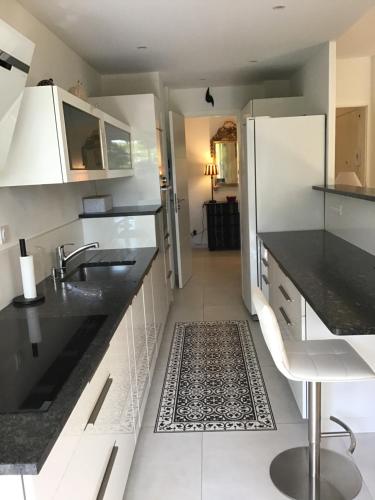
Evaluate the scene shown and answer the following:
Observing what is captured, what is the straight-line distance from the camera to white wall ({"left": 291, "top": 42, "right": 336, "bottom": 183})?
3.67 meters

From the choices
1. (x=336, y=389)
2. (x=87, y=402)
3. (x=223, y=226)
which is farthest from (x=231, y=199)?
(x=87, y=402)

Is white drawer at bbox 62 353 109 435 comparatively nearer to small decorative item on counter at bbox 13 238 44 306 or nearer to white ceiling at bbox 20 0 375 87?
small decorative item on counter at bbox 13 238 44 306

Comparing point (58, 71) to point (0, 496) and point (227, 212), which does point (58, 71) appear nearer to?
point (0, 496)

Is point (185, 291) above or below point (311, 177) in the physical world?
below

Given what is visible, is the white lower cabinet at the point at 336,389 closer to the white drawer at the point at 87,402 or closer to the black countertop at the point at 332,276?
the black countertop at the point at 332,276

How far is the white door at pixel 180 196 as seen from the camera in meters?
4.91

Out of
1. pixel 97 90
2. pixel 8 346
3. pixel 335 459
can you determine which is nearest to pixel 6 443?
pixel 8 346

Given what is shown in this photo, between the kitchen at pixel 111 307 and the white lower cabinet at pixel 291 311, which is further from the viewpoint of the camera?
the white lower cabinet at pixel 291 311

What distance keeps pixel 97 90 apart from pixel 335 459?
3728 mm

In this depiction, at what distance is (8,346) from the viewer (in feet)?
5.24

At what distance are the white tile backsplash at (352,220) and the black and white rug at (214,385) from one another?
1122mm

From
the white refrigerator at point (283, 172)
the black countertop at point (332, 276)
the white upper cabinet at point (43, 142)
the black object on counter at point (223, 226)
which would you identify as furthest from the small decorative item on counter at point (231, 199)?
the white upper cabinet at point (43, 142)

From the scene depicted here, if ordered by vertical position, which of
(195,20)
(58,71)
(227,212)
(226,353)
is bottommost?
(226,353)

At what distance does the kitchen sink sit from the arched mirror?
5045 millimetres
